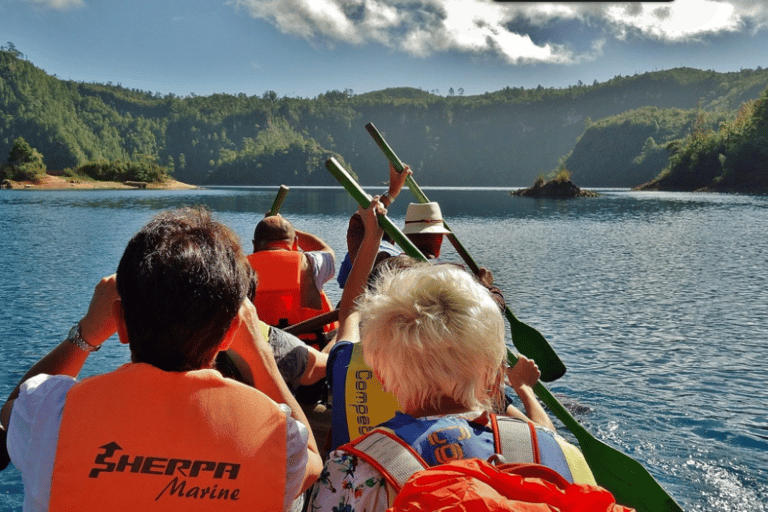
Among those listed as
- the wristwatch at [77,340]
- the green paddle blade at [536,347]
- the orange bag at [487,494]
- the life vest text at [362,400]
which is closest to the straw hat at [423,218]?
the green paddle blade at [536,347]

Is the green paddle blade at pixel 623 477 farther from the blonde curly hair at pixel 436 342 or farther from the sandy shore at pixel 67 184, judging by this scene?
the sandy shore at pixel 67 184

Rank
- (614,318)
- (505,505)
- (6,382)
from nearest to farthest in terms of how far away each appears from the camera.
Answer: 1. (505,505)
2. (6,382)
3. (614,318)

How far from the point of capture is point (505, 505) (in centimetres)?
113

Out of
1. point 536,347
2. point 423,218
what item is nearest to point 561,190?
point 536,347

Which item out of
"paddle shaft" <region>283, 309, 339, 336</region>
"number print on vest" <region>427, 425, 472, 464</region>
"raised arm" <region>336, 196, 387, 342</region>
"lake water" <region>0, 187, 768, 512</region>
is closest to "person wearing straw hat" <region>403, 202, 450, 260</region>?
"paddle shaft" <region>283, 309, 339, 336</region>

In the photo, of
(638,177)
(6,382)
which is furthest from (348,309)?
(638,177)

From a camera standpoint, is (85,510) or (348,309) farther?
(348,309)

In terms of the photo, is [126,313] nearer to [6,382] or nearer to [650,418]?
[650,418]

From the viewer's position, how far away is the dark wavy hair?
1.52m

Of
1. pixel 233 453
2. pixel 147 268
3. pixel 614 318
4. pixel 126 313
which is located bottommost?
pixel 614 318

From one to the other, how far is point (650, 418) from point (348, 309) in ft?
16.2

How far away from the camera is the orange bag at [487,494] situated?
114 cm

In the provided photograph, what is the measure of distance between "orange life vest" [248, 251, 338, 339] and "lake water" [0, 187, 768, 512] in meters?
2.33

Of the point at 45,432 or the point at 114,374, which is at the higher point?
the point at 114,374
